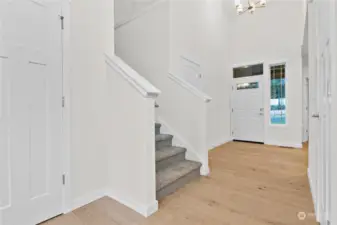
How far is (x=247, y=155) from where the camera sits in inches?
175

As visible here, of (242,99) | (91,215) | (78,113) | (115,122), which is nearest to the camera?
(91,215)

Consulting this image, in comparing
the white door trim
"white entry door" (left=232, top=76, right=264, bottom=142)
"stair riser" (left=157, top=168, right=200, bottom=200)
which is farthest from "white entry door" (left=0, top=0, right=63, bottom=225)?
"white entry door" (left=232, top=76, right=264, bottom=142)

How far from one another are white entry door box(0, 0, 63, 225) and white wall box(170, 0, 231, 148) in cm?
222

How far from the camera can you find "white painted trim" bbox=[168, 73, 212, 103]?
3225 millimetres

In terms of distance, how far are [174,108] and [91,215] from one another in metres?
2.12

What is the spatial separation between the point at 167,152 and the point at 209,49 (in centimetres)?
342

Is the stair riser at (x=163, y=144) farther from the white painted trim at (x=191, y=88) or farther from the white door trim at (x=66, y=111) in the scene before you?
the white door trim at (x=66, y=111)

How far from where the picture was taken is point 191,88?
3373 mm

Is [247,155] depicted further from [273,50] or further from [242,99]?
[273,50]

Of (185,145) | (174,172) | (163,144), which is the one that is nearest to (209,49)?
(185,145)

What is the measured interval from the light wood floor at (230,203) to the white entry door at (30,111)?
0.98ft

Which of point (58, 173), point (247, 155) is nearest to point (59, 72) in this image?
point (58, 173)

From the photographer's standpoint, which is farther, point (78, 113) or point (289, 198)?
point (289, 198)

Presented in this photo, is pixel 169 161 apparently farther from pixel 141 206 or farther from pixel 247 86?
pixel 247 86
